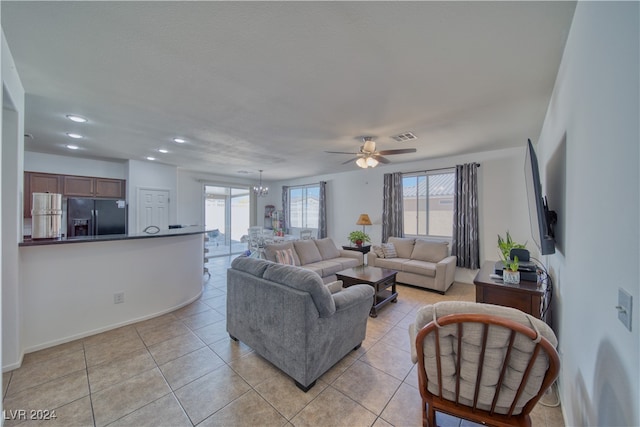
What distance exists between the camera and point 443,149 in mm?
4406

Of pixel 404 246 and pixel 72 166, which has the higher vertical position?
pixel 72 166

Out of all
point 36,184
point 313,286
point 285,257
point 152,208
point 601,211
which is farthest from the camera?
point 152,208

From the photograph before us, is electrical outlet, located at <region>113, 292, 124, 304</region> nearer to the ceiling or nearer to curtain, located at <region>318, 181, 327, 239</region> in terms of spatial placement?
the ceiling

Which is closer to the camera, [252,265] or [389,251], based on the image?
[252,265]

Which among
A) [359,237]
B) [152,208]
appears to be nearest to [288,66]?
[359,237]

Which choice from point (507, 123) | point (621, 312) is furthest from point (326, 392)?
point (507, 123)

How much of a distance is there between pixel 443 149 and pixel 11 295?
576 centimetres

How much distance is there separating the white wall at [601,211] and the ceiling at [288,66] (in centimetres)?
50

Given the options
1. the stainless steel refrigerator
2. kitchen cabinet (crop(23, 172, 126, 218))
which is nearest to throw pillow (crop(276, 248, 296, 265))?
the stainless steel refrigerator

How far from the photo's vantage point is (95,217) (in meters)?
4.90

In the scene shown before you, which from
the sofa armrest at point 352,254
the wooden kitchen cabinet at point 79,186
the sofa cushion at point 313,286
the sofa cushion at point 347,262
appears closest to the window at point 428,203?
the sofa armrest at point 352,254

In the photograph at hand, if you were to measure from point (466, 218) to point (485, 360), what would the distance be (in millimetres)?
4139

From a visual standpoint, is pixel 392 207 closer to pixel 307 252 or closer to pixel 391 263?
pixel 391 263

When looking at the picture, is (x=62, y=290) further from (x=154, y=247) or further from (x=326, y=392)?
(x=326, y=392)
